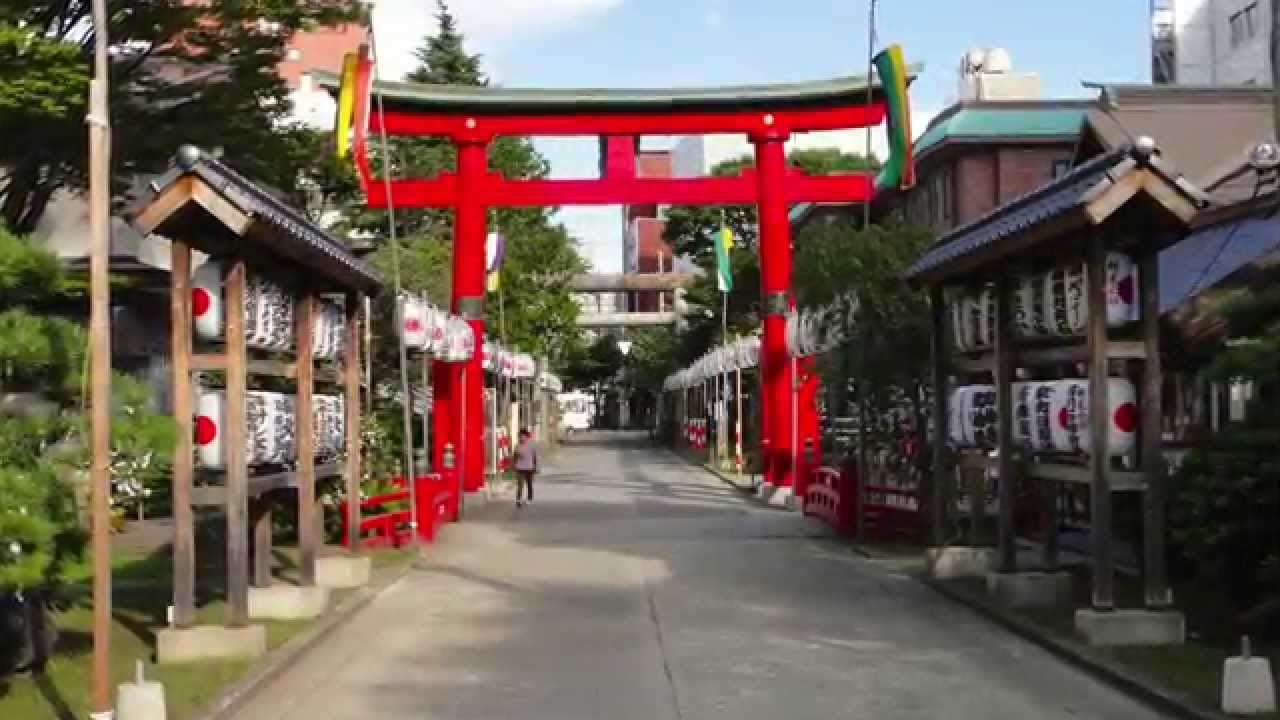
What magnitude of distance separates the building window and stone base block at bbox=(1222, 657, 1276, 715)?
176ft

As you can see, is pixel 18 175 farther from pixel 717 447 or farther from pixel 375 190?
pixel 717 447

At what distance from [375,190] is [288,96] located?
25.5 feet

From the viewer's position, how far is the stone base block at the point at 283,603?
1461cm

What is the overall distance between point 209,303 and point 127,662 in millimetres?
2866

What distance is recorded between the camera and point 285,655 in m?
12.5

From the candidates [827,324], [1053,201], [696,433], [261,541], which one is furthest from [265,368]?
[696,433]

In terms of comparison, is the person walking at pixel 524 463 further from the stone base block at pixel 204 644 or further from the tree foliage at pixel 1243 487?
the tree foliage at pixel 1243 487

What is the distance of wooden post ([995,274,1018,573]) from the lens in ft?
50.2

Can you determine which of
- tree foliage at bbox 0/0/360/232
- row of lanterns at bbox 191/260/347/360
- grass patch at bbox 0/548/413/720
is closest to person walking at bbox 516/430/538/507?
tree foliage at bbox 0/0/360/232

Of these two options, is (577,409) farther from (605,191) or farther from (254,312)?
(254,312)

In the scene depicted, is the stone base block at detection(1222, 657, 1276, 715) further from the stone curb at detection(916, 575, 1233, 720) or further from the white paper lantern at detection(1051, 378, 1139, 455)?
the white paper lantern at detection(1051, 378, 1139, 455)

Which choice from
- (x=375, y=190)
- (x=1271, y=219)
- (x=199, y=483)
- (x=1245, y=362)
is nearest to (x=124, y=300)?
(x=375, y=190)

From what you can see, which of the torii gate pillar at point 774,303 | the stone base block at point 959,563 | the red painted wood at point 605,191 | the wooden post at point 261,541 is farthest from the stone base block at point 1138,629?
the red painted wood at point 605,191

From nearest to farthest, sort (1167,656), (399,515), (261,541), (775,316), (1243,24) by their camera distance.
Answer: (1167,656)
(261,541)
(399,515)
(775,316)
(1243,24)
